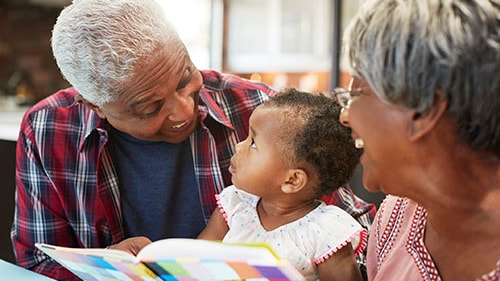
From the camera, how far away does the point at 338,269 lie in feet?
4.51

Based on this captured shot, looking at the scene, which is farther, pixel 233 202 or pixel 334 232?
pixel 233 202

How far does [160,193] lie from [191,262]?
0.77 metres

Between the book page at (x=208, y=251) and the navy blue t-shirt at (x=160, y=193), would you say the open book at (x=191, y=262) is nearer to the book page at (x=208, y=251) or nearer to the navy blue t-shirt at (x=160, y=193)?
the book page at (x=208, y=251)

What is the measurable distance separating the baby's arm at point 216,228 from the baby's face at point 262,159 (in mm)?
164

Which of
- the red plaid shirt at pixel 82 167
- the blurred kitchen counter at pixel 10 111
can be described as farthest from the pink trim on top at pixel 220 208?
the blurred kitchen counter at pixel 10 111

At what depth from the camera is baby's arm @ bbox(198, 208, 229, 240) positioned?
160cm

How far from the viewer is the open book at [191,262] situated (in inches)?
36.8

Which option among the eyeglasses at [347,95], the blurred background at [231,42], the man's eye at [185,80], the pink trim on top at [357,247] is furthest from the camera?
the blurred background at [231,42]

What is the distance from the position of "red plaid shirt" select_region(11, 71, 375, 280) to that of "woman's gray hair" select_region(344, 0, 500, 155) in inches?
31.3

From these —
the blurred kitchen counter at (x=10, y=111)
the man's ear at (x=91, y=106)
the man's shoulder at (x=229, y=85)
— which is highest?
the man's shoulder at (x=229, y=85)

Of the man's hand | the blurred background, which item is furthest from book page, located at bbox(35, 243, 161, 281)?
the blurred background

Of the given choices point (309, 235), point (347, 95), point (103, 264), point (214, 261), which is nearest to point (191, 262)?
point (214, 261)

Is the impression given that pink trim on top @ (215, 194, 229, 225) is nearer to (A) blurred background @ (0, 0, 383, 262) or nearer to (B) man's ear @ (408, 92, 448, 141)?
(B) man's ear @ (408, 92, 448, 141)

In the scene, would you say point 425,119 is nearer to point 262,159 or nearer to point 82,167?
point 262,159
